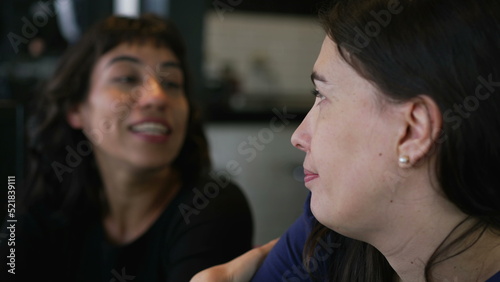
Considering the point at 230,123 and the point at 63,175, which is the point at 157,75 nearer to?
the point at 63,175

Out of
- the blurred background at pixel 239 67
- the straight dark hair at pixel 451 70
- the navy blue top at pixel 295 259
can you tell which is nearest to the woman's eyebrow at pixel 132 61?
the navy blue top at pixel 295 259

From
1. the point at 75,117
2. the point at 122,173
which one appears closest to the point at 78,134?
the point at 75,117

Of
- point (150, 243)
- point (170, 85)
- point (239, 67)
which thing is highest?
point (239, 67)

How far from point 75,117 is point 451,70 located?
1.18 metres

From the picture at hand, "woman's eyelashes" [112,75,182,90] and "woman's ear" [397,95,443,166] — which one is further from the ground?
"woman's eyelashes" [112,75,182,90]

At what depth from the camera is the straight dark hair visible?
790 millimetres

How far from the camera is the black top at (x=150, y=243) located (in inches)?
55.4

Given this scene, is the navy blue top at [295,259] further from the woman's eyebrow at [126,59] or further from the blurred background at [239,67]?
the blurred background at [239,67]

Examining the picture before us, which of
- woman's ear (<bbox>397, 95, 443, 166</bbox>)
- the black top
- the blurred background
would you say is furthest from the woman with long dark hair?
the blurred background

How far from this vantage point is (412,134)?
32.9 inches

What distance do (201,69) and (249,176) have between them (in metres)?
0.69

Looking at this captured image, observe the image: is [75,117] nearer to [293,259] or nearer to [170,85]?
[170,85]

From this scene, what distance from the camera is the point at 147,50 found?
1.61 meters

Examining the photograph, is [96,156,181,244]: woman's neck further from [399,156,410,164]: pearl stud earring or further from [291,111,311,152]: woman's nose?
[399,156,410,164]: pearl stud earring
